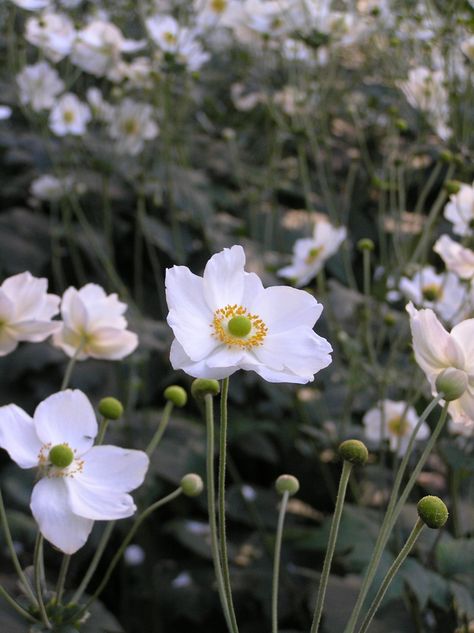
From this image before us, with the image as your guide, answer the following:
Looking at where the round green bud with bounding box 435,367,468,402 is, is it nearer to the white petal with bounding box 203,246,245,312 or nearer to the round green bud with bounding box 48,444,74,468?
the white petal with bounding box 203,246,245,312

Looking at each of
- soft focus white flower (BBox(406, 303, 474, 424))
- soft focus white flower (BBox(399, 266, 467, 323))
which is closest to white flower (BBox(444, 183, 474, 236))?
soft focus white flower (BBox(399, 266, 467, 323))

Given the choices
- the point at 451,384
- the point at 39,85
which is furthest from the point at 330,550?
the point at 39,85

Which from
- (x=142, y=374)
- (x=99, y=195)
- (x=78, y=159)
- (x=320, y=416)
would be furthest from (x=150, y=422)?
(x=78, y=159)

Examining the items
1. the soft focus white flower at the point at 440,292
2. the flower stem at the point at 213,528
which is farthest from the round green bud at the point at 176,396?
the soft focus white flower at the point at 440,292

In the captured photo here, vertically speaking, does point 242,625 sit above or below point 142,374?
below

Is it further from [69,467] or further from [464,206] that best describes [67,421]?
[464,206]

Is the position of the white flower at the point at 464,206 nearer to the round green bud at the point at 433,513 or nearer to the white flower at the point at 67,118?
the round green bud at the point at 433,513

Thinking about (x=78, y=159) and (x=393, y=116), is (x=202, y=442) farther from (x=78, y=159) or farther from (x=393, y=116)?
(x=78, y=159)
